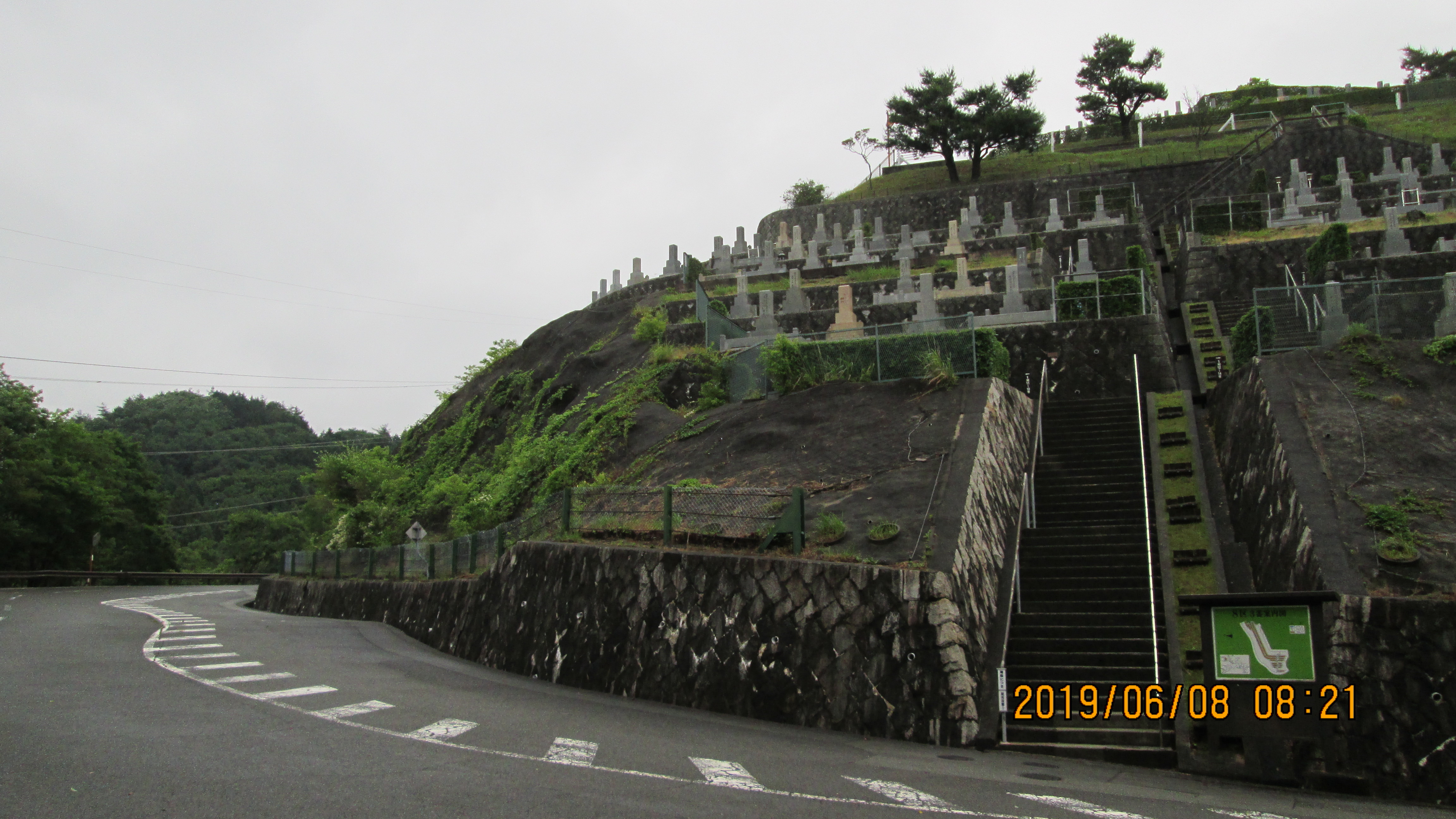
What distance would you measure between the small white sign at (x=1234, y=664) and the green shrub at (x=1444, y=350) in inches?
331

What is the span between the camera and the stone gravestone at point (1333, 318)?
1700 centimetres

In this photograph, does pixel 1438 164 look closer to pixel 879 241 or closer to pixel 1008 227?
pixel 1008 227

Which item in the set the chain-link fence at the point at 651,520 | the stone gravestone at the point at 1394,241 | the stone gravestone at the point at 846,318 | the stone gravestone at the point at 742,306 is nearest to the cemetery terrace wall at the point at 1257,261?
the stone gravestone at the point at 1394,241

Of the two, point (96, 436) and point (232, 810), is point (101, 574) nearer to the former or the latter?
point (96, 436)

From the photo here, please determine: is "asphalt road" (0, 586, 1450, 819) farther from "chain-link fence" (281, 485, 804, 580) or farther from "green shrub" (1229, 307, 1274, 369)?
"green shrub" (1229, 307, 1274, 369)

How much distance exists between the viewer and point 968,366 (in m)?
19.9

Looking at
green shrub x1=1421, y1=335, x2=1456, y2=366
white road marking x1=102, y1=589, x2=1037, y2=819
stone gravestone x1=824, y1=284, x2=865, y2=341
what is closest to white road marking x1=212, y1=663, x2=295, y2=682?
white road marking x1=102, y1=589, x2=1037, y2=819

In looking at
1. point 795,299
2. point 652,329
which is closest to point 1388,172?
point 795,299

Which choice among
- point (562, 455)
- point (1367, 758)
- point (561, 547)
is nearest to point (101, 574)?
point (562, 455)

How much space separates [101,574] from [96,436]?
15.0m

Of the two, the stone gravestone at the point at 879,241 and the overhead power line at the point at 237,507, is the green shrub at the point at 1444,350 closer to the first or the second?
the stone gravestone at the point at 879,241

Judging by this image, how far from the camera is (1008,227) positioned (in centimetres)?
3781

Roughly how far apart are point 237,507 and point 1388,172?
85.4m

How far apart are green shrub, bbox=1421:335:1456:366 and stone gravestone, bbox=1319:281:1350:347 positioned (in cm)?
142
